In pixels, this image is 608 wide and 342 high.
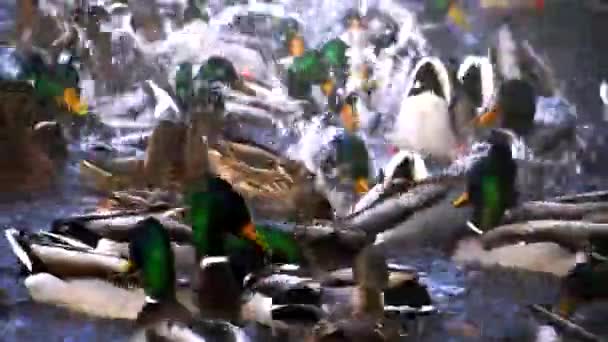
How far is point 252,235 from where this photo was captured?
2.37 metres

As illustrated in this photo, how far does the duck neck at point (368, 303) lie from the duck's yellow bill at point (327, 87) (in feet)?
1.55

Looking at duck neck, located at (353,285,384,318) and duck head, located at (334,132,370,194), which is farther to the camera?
duck head, located at (334,132,370,194)

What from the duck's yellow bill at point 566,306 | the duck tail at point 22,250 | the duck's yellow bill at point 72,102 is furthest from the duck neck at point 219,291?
the duck's yellow bill at point 566,306

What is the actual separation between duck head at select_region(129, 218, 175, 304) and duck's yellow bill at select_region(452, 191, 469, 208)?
673mm

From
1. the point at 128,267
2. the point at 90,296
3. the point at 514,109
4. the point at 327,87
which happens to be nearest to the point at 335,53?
the point at 327,87

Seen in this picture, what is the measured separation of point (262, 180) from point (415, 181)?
1.19 feet

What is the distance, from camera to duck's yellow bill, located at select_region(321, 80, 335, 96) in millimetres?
2422

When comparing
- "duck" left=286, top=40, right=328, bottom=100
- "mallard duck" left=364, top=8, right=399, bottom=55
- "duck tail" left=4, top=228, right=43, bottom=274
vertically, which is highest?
"mallard duck" left=364, top=8, right=399, bottom=55

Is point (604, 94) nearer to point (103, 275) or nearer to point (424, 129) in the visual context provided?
point (424, 129)

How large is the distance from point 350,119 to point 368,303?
0.44 meters

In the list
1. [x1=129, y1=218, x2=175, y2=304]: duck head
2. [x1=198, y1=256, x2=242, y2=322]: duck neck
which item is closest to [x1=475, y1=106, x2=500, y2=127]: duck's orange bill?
[x1=198, y1=256, x2=242, y2=322]: duck neck

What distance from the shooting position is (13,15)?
2.42 metres

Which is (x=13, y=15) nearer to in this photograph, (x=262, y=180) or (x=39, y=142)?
(x=39, y=142)

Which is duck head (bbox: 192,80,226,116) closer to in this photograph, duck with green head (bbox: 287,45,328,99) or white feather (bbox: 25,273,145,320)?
duck with green head (bbox: 287,45,328,99)
